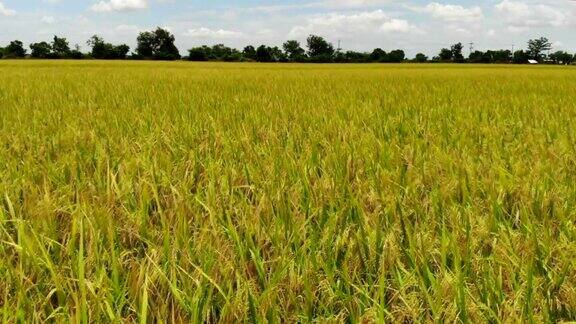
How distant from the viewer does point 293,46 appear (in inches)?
3789

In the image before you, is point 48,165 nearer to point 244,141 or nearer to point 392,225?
point 244,141

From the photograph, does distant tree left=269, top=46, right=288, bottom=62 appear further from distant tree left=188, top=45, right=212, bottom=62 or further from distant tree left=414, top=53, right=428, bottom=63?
distant tree left=414, top=53, right=428, bottom=63

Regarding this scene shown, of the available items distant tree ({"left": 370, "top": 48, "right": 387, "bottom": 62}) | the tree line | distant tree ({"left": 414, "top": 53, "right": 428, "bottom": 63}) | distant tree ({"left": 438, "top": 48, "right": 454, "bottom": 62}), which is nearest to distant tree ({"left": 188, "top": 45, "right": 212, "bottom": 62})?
the tree line

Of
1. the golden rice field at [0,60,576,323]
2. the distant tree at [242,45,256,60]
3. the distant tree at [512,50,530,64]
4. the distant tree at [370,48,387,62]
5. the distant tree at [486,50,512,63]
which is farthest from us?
the distant tree at [512,50,530,64]

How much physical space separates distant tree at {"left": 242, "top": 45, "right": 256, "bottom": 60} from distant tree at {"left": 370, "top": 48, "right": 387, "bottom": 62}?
65.4ft

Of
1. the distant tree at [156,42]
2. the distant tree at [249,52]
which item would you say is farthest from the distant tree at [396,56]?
the distant tree at [156,42]

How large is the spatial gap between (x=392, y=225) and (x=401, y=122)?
1969 mm

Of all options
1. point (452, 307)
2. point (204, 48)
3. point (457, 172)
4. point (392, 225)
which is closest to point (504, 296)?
point (452, 307)

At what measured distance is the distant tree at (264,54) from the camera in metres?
81.1

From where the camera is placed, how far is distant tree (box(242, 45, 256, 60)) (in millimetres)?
81938

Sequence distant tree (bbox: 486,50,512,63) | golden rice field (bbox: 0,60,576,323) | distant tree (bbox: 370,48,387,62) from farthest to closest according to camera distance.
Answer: distant tree (bbox: 486,50,512,63)
distant tree (bbox: 370,48,387,62)
golden rice field (bbox: 0,60,576,323)

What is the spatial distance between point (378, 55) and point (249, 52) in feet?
72.4

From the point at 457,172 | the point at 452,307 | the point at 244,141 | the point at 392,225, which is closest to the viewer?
the point at 452,307

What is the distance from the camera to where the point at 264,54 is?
81375 millimetres
